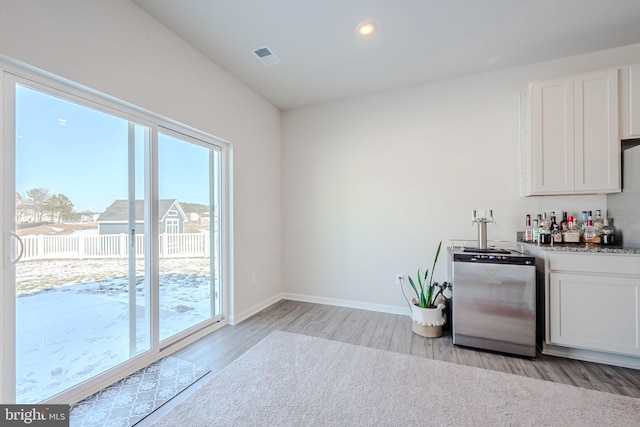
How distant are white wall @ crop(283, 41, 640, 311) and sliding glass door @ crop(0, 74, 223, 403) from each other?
1.62 meters

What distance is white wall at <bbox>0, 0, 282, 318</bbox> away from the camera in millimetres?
1488

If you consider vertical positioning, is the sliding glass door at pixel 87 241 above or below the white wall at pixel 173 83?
below

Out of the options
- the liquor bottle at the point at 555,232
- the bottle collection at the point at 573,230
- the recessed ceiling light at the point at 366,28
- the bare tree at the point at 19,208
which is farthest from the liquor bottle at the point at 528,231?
the bare tree at the point at 19,208

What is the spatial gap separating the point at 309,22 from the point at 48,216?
240 cm

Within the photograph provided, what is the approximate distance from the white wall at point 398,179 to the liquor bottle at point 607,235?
242 mm

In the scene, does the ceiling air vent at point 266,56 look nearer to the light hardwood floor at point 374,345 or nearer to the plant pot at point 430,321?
the light hardwood floor at point 374,345

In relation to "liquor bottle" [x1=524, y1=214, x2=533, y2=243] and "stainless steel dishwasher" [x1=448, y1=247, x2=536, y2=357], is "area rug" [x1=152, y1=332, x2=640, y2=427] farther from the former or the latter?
"liquor bottle" [x1=524, y1=214, x2=533, y2=243]

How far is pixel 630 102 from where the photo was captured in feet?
7.14

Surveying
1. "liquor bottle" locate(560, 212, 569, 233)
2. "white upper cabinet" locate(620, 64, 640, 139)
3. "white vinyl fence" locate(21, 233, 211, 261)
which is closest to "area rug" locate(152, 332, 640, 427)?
"white vinyl fence" locate(21, 233, 211, 261)

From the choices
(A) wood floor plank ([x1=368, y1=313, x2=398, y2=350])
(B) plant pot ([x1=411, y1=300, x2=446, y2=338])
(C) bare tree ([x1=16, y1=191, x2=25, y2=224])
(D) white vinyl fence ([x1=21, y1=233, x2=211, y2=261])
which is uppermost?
(C) bare tree ([x1=16, y1=191, x2=25, y2=224])

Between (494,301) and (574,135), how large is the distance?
1.72 metres

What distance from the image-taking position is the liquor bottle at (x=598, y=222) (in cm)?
240

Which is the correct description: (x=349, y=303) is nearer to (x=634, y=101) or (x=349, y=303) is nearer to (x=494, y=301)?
(x=494, y=301)

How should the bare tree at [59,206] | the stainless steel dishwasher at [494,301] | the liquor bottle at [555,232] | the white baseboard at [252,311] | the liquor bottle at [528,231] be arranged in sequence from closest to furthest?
1. the bare tree at [59,206]
2. the stainless steel dishwasher at [494,301]
3. the liquor bottle at [555,232]
4. the liquor bottle at [528,231]
5. the white baseboard at [252,311]
